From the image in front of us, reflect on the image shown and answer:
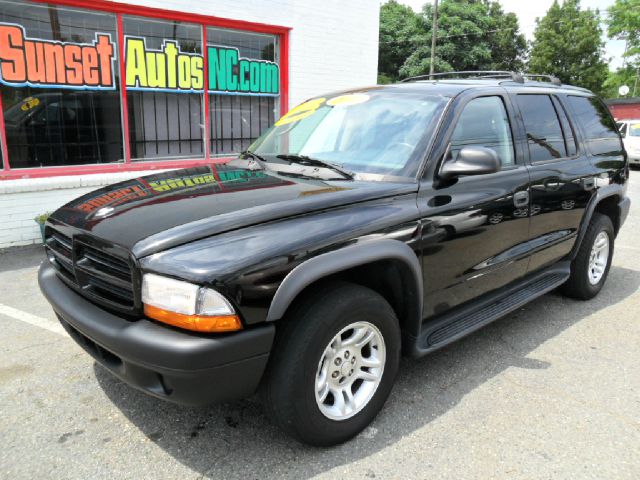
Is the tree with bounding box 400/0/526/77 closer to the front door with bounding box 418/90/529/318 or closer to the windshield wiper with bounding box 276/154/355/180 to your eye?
the front door with bounding box 418/90/529/318

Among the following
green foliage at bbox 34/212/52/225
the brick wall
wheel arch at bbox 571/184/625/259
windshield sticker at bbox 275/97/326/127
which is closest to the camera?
windshield sticker at bbox 275/97/326/127

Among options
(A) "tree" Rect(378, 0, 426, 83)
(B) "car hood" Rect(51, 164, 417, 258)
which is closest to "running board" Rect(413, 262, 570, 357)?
(B) "car hood" Rect(51, 164, 417, 258)

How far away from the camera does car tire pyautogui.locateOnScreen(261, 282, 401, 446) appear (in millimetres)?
2371

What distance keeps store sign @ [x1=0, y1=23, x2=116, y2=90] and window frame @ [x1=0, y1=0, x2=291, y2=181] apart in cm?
22

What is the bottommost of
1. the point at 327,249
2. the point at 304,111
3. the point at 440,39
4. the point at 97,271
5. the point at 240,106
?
the point at 97,271

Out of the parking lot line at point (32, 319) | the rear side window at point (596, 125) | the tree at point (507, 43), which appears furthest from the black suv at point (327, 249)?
the tree at point (507, 43)

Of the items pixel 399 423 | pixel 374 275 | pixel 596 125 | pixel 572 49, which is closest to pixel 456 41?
pixel 572 49

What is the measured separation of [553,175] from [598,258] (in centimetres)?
148

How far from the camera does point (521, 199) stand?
3.56 m

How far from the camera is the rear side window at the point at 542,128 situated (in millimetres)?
3797

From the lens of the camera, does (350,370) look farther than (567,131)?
No

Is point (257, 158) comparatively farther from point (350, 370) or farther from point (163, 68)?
point (163, 68)

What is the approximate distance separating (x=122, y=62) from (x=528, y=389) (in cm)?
644

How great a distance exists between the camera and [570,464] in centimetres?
257
